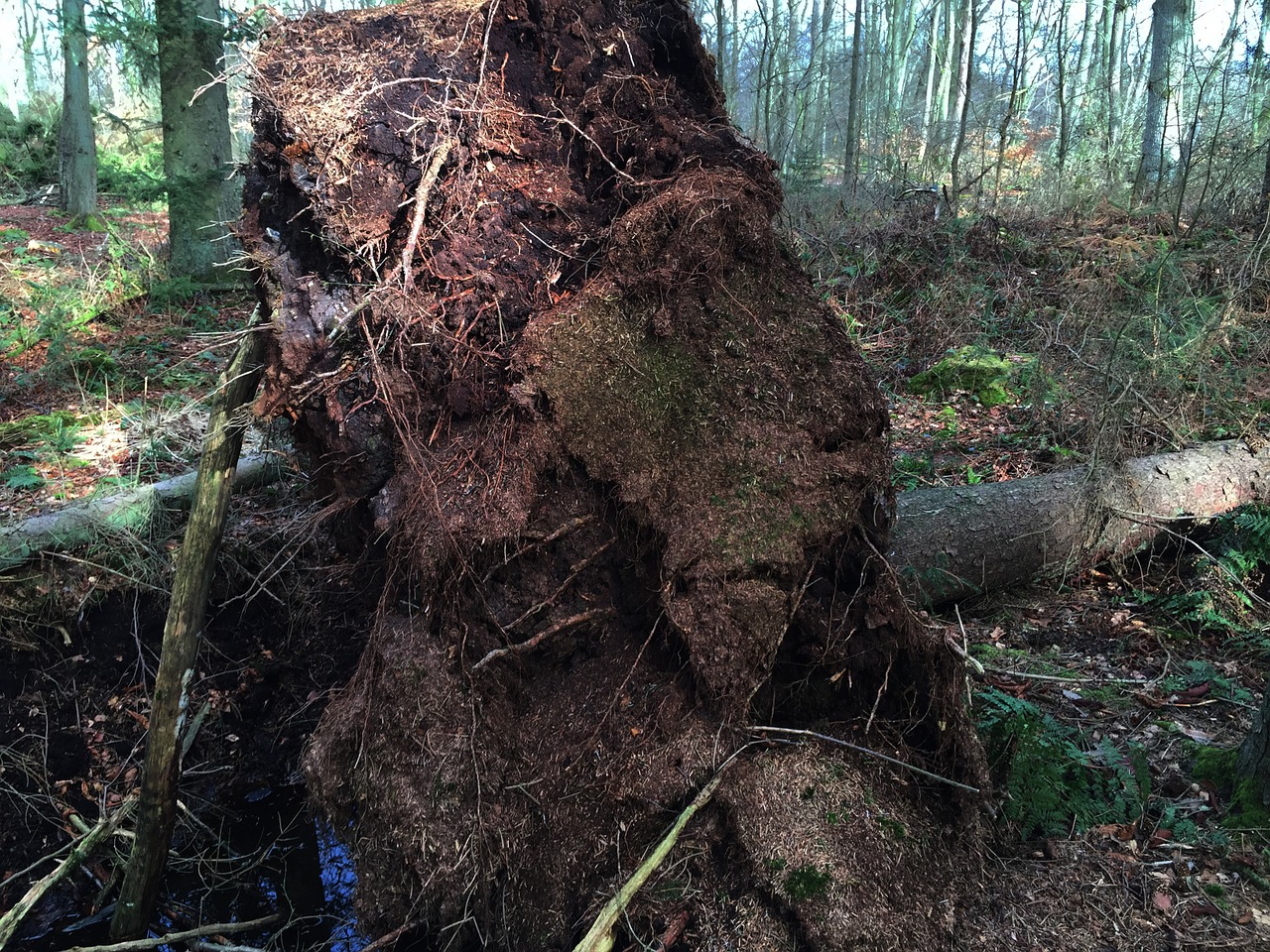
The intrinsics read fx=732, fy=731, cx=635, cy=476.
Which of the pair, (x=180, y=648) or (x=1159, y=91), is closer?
(x=180, y=648)

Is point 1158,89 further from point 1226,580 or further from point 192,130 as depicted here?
point 192,130

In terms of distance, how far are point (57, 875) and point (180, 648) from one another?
0.95 m

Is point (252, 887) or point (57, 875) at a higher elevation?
point (57, 875)

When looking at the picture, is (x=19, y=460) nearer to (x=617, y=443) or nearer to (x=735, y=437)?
(x=617, y=443)

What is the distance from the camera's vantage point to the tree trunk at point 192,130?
7973 mm

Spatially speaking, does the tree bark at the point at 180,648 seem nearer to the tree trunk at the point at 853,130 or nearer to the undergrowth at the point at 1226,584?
the undergrowth at the point at 1226,584

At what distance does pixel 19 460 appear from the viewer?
17.7 ft

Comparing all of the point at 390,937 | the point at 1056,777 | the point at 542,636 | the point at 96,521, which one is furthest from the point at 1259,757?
the point at 96,521

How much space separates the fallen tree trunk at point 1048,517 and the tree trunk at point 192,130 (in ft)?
25.1

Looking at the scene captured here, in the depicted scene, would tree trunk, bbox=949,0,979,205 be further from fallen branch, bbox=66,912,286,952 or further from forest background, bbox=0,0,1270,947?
fallen branch, bbox=66,912,286,952

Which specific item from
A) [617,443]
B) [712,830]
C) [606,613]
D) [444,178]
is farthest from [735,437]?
[444,178]

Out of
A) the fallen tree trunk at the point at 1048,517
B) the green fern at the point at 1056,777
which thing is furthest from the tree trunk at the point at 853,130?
the green fern at the point at 1056,777

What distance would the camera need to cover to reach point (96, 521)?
4426 millimetres

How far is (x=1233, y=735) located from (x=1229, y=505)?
225 centimetres
